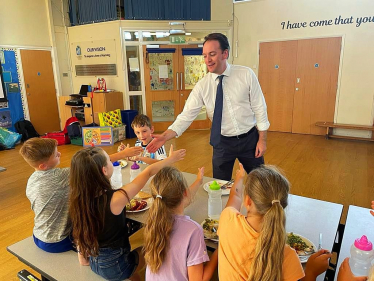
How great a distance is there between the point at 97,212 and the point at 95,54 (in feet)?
20.8

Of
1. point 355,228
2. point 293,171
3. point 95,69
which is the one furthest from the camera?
point 95,69

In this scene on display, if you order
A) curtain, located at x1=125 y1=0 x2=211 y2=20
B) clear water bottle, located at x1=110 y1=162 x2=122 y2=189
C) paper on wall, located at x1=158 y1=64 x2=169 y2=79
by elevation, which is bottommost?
clear water bottle, located at x1=110 y1=162 x2=122 y2=189

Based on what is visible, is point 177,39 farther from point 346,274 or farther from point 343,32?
point 346,274

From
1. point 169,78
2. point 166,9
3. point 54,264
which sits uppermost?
point 166,9

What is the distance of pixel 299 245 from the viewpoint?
127 centimetres

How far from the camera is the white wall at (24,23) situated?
6.06m

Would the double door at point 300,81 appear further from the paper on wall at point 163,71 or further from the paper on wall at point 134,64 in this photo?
the paper on wall at point 134,64

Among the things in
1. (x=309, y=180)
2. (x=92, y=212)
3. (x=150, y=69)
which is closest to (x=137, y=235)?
(x=92, y=212)

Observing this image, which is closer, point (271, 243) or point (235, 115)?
point (271, 243)

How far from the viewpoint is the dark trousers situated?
2283mm

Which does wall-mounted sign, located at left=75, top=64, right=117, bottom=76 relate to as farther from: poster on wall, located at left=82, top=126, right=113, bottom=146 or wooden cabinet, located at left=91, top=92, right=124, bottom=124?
poster on wall, located at left=82, top=126, right=113, bottom=146

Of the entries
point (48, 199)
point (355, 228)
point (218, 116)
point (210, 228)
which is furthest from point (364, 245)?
point (48, 199)

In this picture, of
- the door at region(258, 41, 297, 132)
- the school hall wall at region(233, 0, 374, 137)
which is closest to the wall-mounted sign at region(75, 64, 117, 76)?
the school hall wall at region(233, 0, 374, 137)

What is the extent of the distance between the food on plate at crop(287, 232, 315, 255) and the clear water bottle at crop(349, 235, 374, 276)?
0.15m
